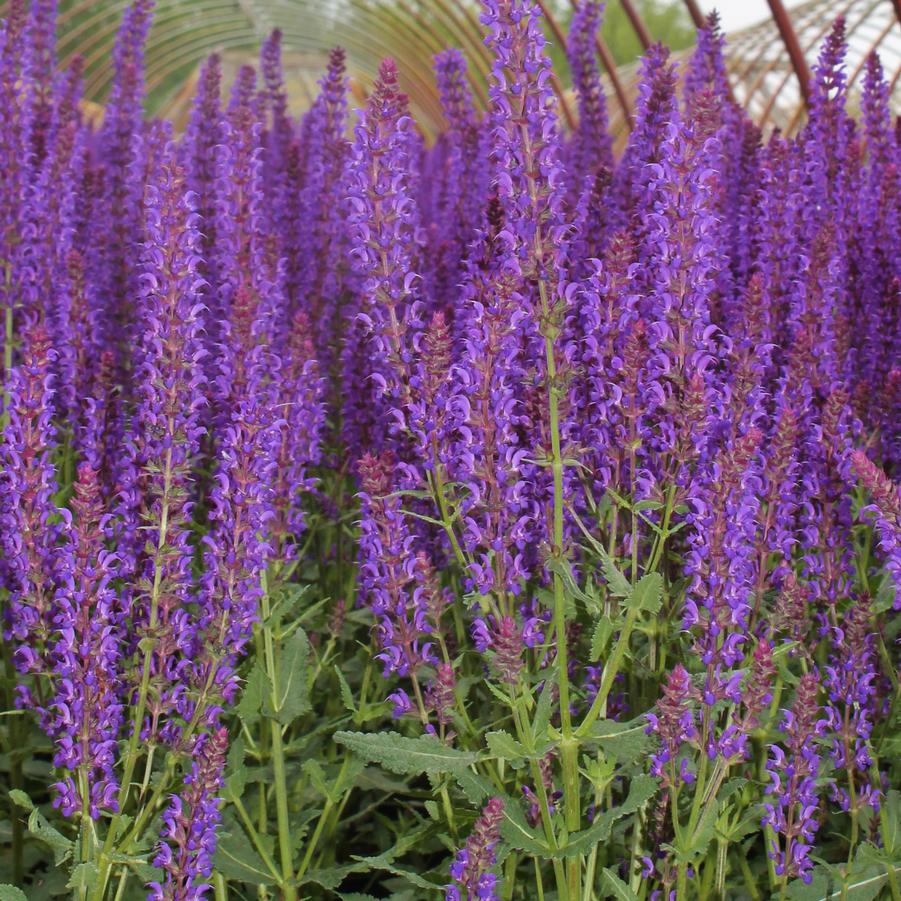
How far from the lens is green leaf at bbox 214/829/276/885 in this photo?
9.64 ft

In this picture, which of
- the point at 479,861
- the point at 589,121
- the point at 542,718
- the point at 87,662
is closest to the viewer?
the point at 479,861

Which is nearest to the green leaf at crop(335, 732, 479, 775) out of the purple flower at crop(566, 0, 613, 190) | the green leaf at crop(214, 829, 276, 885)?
the green leaf at crop(214, 829, 276, 885)

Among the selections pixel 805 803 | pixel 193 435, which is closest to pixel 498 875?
pixel 805 803

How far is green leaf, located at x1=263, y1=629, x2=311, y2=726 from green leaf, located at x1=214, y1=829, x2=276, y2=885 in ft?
1.08

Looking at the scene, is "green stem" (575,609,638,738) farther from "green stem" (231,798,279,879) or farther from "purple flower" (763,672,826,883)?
"green stem" (231,798,279,879)

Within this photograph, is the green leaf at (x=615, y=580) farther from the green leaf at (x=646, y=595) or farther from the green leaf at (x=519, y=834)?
the green leaf at (x=519, y=834)

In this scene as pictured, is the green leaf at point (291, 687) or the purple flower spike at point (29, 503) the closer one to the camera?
the purple flower spike at point (29, 503)

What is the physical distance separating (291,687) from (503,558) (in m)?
0.75

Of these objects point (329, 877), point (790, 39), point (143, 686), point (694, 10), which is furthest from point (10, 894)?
point (694, 10)

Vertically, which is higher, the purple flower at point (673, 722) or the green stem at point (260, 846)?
the purple flower at point (673, 722)

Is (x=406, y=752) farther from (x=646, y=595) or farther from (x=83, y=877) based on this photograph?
(x=83, y=877)

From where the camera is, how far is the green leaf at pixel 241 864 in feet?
9.64

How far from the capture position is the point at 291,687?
3.01 m

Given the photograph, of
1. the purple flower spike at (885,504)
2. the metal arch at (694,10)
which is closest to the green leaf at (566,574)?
the purple flower spike at (885,504)
